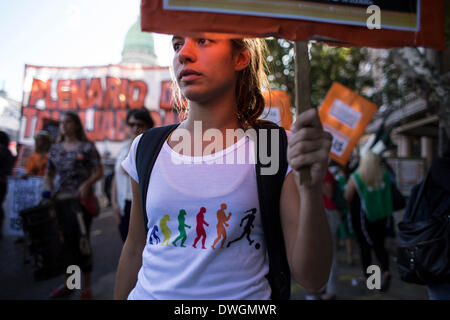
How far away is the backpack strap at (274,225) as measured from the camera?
111 centimetres

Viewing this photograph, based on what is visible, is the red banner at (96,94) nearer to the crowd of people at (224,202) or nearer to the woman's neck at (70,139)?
the woman's neck at (70,139)

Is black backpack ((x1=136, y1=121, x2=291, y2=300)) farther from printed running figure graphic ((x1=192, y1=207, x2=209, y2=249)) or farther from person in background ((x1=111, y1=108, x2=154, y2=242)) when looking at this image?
person in background ((x1=111, y1=108, x2=154, y2=242))

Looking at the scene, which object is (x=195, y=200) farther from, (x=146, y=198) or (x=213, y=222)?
(x=146, y=198)

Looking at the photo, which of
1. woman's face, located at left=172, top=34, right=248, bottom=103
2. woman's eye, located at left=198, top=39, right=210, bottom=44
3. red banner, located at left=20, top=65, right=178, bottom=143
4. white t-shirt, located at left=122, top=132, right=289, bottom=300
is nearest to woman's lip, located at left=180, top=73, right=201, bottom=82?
woman's face, located at left=172, top=34, right=248, bottom=103

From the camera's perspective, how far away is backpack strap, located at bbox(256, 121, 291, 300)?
43.8 inches

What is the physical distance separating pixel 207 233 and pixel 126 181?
248 centimetres

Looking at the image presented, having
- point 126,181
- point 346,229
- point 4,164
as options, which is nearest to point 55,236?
point 126,181

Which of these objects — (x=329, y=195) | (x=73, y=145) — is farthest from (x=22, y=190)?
(x=329, y=195)

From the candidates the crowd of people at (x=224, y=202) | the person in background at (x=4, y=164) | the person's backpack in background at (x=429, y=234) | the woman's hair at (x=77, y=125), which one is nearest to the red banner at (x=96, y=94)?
the person in background at (x=4, y=164)

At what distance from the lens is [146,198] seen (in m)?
1.25

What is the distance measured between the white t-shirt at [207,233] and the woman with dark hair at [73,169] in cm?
292

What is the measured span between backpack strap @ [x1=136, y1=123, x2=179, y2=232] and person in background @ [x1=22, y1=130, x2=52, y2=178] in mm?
5148

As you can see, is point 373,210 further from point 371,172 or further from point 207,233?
point 207,233
